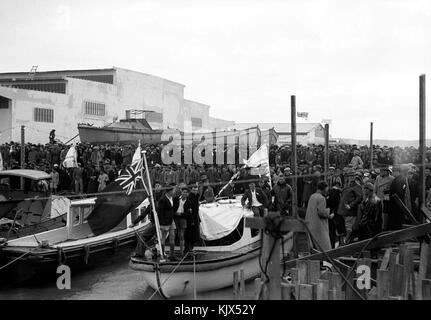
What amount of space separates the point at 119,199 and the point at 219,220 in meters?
2.65

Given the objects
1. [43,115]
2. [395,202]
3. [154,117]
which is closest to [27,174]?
[395,202]

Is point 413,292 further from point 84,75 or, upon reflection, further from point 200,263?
point 84,75

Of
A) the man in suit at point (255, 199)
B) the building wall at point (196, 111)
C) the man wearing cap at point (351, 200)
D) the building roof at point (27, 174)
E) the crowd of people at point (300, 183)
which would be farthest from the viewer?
the building wall at point (196, 111)

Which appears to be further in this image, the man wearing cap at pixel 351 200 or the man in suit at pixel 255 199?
the man in suit at pixel 255 199

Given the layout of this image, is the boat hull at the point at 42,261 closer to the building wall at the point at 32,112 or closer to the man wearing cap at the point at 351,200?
the man wearing cap at the point at 351,200

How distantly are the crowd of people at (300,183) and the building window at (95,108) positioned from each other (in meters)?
11.2

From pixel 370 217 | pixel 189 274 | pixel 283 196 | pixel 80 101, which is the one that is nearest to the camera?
pixel 370 217

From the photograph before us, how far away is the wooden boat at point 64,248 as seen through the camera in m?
15.0

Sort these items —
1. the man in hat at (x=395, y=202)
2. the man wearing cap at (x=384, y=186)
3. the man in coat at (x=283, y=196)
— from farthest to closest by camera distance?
the man in coat at (x=283, y=196) → the man wearing cap at (x=384, y=186) → the man in hat at (x=395, y=202)

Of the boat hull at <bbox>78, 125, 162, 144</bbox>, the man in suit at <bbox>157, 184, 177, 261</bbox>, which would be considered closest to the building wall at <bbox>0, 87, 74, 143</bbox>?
the boat hull at <bbox>78, 125, 162, 144</bbox>

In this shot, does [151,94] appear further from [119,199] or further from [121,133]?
[119,199]

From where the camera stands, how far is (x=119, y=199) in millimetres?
15742

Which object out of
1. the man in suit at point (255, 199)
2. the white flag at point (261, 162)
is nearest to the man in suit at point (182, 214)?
the man in suit at point (255, 199)
